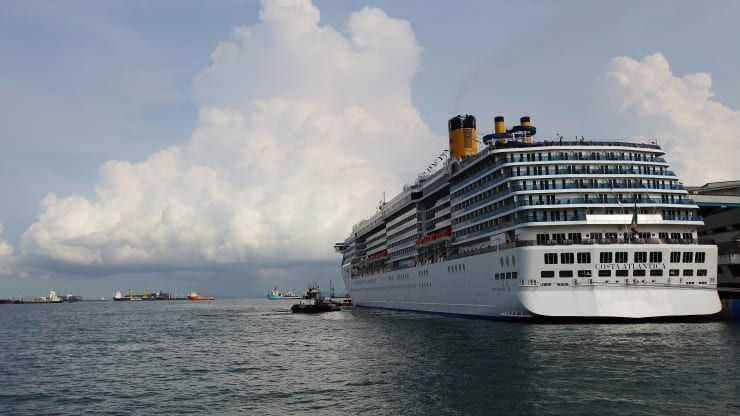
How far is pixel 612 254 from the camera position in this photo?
54938 millimetres

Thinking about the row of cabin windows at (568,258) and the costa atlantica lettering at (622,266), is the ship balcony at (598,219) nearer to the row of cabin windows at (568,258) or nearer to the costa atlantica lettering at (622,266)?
the row of cabin windows at (568,258)

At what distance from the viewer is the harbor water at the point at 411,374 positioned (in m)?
27.6

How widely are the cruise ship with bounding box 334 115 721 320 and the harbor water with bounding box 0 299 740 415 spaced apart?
272 centimetres

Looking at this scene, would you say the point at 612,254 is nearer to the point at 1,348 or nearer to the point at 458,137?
the point at 458,137

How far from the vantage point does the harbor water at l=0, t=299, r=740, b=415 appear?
90.4 ft

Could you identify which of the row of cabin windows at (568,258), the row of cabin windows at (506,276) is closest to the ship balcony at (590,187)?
the row of cabin windows at (568,258)

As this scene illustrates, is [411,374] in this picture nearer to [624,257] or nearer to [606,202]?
[624,257]

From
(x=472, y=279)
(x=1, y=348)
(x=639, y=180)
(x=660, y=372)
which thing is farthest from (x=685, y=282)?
(x=1, y=348)

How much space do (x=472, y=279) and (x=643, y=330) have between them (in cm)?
2188

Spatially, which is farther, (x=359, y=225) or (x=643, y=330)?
(x=359, y=225)

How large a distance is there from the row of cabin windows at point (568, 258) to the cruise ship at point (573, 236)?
0.30 feet

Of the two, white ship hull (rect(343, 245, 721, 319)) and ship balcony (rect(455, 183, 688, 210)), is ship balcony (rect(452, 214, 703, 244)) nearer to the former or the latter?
ship balcony (rect(455, 183, 688, 210))

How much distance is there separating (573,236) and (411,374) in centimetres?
3073

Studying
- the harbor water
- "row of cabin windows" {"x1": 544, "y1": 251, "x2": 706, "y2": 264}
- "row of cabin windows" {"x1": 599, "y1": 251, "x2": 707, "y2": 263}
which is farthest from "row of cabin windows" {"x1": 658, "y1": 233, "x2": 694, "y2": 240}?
the harbor water
